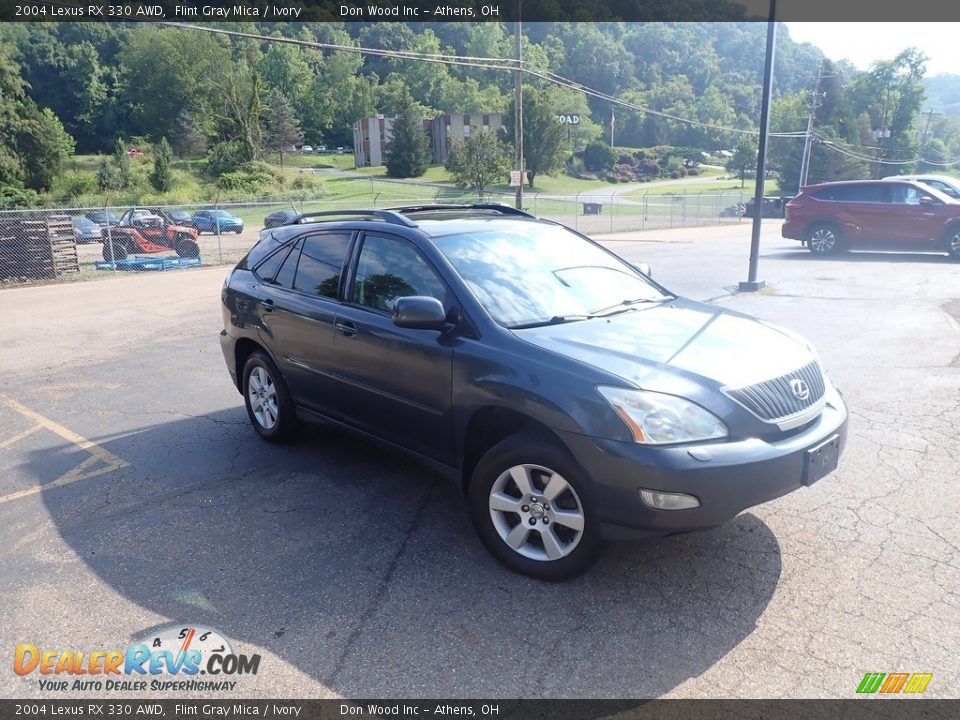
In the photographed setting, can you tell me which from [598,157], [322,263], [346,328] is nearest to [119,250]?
[322,263]

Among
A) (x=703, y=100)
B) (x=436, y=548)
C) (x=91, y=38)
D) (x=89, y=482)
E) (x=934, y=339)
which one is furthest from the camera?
(x=703, y=100)

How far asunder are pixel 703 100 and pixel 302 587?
139072 millimetres

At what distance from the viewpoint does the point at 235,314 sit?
18.5 feet

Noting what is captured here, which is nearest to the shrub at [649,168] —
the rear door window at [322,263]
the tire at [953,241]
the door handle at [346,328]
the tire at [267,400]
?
the tire at [953,241]

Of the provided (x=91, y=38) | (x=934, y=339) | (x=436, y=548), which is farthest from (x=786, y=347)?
(x=91, y=38)

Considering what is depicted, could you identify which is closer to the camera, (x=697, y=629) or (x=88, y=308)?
(x=697, y=629)

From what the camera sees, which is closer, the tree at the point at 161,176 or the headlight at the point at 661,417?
the headlight at the point at 661,417

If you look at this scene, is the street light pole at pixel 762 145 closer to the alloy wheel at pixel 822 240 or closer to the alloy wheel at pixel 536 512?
the alloy wheel at pixel 822 240

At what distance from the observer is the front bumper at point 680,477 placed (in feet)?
9.95

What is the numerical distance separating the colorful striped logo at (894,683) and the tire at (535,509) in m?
1.14

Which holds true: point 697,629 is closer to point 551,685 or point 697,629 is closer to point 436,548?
point 551,685

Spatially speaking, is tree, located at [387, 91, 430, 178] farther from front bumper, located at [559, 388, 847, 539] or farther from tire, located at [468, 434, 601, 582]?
Result: front bumper, located at [559, 388, 847, 539]

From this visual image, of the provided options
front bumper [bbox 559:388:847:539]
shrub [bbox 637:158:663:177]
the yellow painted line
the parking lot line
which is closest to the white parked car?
front bumper [bbox 559:388:847:539]

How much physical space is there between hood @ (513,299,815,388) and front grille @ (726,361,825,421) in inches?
1.5
